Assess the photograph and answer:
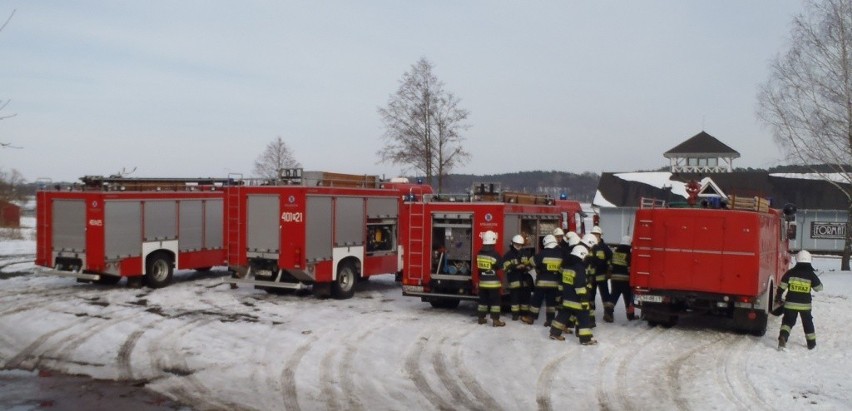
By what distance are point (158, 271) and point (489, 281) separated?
30.4 feet

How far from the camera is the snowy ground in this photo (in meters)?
8.06

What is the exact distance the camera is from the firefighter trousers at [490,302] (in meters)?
12.3

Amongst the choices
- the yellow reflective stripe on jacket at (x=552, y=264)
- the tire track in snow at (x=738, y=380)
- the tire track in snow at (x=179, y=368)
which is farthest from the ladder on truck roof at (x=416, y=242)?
the tire track in snow at (x=738, y=380)

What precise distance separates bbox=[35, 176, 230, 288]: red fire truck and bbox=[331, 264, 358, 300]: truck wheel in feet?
15.8

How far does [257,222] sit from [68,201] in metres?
4.88

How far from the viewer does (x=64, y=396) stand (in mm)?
7953

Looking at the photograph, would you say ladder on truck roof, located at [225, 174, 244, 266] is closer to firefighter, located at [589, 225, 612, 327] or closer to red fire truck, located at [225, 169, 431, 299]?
red fire truck, located at [225, 169, 431, 299]

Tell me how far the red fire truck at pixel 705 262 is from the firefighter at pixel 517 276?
193 centimetres

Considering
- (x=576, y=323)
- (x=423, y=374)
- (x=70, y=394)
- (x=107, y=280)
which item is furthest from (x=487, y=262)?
(x=107, y=280)

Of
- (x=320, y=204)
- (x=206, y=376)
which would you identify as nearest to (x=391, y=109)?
(x=320, y=204)

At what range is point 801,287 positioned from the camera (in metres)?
10.8

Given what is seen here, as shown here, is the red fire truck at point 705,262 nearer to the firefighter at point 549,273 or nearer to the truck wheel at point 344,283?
the firefighter at point 549,273

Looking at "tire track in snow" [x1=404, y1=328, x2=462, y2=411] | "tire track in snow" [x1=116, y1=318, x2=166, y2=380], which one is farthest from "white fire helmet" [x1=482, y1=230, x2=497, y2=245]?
"tire track in snow" [x1=116, y1=318, x2=166, y2=380]

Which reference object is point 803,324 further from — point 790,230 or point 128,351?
point 128,351
